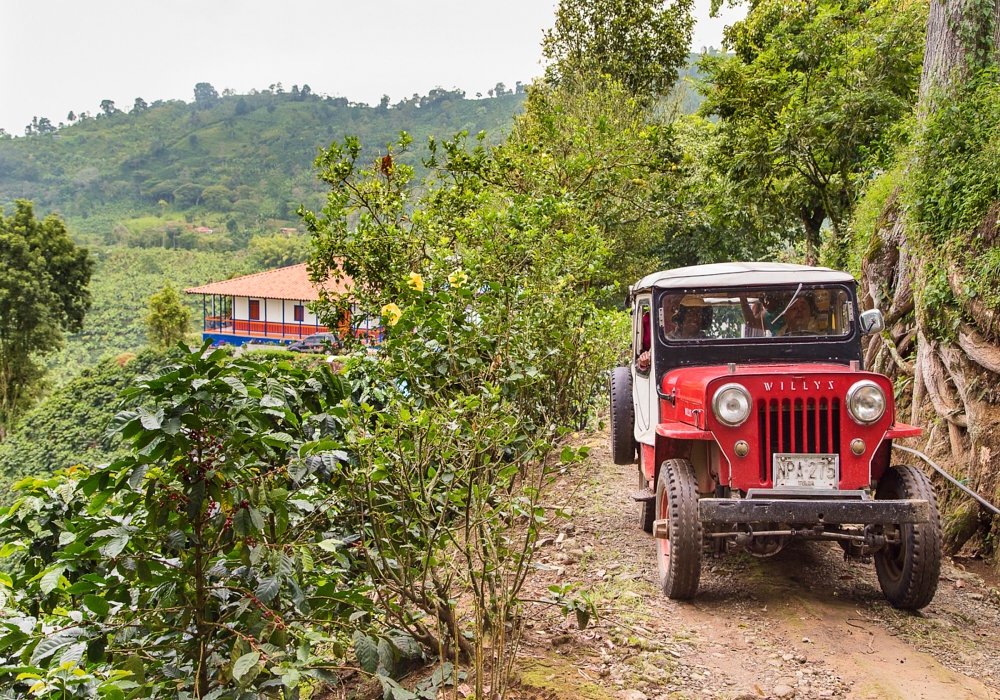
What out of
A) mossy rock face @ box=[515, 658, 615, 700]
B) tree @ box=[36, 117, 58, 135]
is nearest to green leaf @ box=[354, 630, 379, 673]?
mossy rock face @ box=[515, 658, 615, 700]

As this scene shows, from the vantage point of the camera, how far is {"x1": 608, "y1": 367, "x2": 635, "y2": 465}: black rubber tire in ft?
21.7

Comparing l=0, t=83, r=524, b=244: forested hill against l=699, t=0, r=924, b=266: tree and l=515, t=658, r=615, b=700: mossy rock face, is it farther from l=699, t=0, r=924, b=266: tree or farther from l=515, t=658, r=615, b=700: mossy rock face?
l=515, t=658, r=615, b=700: mossy rock face

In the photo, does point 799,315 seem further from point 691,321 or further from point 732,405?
point 732,405

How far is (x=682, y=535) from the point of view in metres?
4.38

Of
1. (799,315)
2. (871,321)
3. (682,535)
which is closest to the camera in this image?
(682,535)

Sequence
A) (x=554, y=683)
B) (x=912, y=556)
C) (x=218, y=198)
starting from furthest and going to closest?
(x=218, y=198)
(x=912, y=556)
(x=554, y=683)

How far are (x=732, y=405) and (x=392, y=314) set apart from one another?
2.02 meters

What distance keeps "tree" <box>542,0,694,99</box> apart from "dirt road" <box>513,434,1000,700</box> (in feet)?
78.0

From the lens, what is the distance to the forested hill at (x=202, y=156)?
262ft

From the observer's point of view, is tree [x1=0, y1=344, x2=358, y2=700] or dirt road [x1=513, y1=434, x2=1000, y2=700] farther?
dirt road [x1=513, y1=434, x2=1000, y2=700]

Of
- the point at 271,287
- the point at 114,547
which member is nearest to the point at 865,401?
the point at 114,547

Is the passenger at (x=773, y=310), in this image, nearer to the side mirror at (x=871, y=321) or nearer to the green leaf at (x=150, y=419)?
the side mirror at (x=871, y=321)

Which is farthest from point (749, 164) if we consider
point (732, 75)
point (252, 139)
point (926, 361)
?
point (252, 139)

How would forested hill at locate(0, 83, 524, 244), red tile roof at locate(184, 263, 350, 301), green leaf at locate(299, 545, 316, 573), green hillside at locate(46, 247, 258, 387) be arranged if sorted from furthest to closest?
forested hill at locate(0, 83, 524, 244) < green hillside at locate(46, 247, 258, 387) < red tile roof at locate(184, 263, 350, 301) < green leaf at locate(299, 545, 316, 573)
